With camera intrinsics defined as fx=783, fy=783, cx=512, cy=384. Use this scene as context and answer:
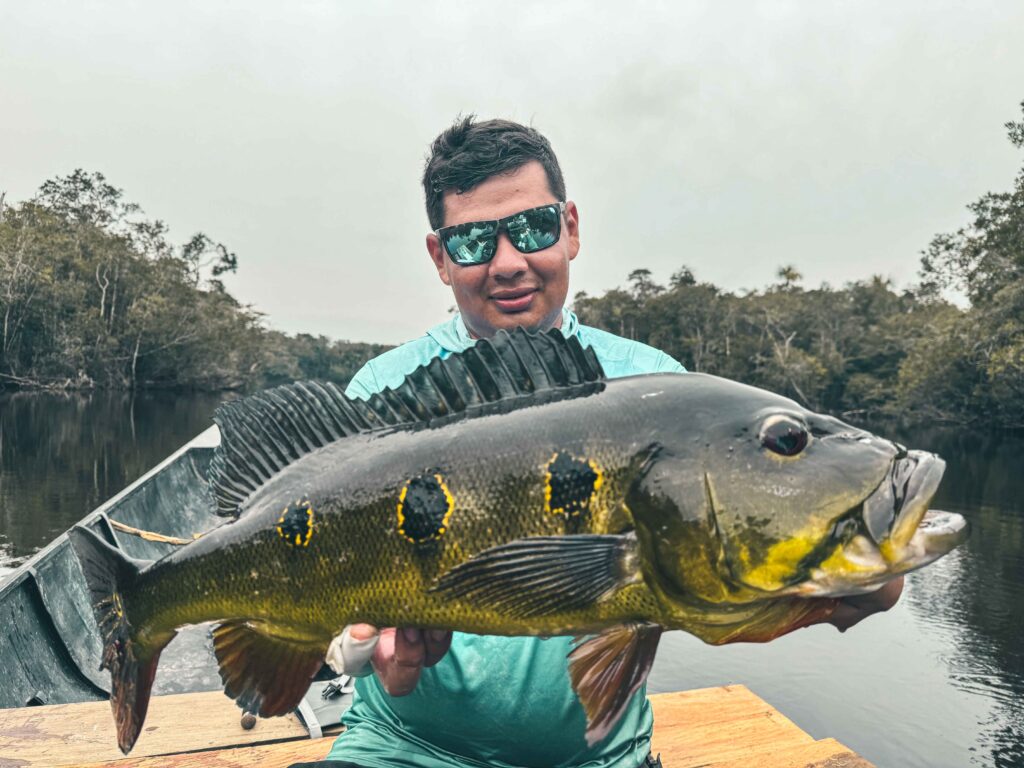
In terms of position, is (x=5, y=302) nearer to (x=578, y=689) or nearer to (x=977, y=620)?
(x=977, y=620)

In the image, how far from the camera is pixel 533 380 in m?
2.16

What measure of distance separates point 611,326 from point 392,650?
74.1 meters

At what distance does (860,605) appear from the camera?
2.06 metres

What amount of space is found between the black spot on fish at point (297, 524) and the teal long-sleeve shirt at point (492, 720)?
75 centimetres

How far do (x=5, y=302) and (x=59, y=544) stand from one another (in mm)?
56680

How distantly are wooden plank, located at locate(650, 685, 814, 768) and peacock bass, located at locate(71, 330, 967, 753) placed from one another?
9.13ft

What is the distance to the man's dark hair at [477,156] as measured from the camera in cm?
333

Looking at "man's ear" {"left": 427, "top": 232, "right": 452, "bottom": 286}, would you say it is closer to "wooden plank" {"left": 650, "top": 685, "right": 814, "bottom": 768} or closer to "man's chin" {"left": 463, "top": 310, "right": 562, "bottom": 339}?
"man's chin" {"left": 463, "top": 310, "right": 562, "bottom": 339}

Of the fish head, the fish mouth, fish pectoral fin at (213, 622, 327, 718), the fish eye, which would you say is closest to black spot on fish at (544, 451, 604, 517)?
the fish head

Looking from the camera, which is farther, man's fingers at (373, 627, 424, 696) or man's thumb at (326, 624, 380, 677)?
man's fingers at (373, 627, 424, 696)

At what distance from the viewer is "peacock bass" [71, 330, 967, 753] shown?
1743mm

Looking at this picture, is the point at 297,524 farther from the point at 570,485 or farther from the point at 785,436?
the point at 785,436

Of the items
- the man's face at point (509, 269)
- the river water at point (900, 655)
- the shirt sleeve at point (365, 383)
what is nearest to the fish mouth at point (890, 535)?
the man's face at point (509, 269)

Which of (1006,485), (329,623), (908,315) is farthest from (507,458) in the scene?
(908,315)
